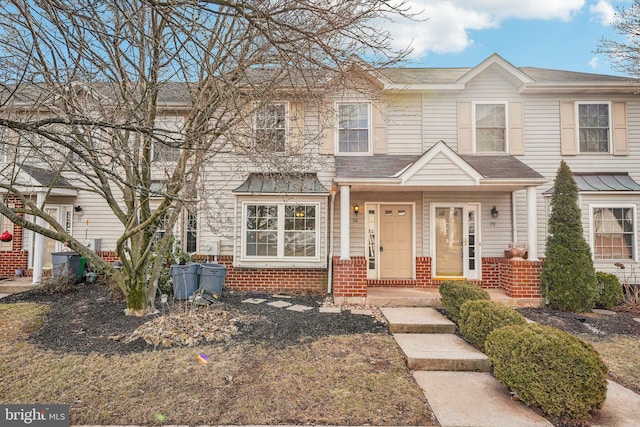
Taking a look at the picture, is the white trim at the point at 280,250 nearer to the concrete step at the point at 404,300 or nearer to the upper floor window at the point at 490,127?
the concrete step at the point at 404,300

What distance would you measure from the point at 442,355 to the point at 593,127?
840 cm

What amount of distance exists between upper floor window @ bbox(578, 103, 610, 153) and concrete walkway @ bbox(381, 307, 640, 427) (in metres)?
7.26

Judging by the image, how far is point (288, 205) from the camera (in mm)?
8469

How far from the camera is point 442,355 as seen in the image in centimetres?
421

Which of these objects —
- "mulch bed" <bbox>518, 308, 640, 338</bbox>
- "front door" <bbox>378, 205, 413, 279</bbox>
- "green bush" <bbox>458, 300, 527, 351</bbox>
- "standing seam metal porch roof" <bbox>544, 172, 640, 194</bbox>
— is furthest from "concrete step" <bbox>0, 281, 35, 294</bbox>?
"standing seam metal porch roof" <bbox>544, 172, 640, 194</bbox>

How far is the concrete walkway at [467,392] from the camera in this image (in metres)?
2.96

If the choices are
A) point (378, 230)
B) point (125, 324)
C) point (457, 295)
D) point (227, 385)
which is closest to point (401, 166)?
point (378, 230)

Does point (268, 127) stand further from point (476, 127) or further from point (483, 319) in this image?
point (476, 127)

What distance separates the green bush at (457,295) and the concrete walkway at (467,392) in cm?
74

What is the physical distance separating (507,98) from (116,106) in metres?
→ 9.12

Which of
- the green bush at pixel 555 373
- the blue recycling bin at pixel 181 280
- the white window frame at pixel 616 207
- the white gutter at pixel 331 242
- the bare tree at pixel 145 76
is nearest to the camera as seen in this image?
the green bush at pixel 555 373

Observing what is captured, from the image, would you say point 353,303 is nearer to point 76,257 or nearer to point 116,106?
point 116,106

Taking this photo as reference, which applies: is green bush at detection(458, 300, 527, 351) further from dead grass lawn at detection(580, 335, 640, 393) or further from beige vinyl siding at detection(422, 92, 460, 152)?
beige vinyl siding at detection(422, 92, 460, 152)

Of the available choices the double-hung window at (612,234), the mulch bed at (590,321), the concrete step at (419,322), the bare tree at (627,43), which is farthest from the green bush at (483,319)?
the bare tree at (627,43)
